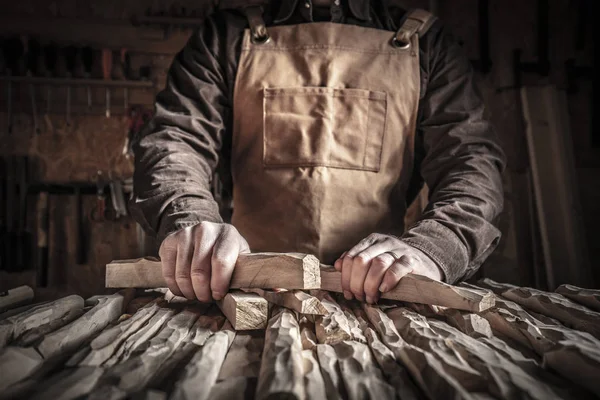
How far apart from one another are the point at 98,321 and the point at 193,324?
22 cm

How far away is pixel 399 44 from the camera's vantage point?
185 centimetres

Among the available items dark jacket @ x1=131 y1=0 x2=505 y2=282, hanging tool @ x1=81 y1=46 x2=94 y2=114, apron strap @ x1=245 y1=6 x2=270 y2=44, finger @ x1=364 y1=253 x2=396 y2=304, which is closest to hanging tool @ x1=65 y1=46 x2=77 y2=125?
hanging tool @ x1=81 y1=46 x2=94 y2=114

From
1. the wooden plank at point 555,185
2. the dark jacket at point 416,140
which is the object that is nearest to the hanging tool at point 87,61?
the dark jacket at point 416,140

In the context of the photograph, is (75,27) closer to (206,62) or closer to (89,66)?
(89,66)

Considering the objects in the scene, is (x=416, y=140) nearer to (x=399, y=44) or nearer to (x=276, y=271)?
(x=399, y=44)

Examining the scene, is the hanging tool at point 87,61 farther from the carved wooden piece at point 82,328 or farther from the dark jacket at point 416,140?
the carved wooden piece at point 82,328

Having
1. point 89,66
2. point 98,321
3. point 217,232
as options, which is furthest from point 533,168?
point 89,66

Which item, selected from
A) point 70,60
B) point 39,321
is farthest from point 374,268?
point 70,60

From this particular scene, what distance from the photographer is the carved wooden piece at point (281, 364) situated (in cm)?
60

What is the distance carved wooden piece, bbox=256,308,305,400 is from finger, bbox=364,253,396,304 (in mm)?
247

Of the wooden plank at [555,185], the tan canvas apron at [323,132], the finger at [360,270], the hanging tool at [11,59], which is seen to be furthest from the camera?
the hanging tool at [11,59]

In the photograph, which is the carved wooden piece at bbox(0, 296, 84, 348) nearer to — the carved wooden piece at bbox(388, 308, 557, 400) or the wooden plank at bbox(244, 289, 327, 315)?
the wooden plank at bbox(244, 289, 327, 315)

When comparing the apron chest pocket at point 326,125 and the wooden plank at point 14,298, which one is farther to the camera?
the apron chest pocket at point 326,125

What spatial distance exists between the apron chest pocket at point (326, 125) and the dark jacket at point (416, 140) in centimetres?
23
